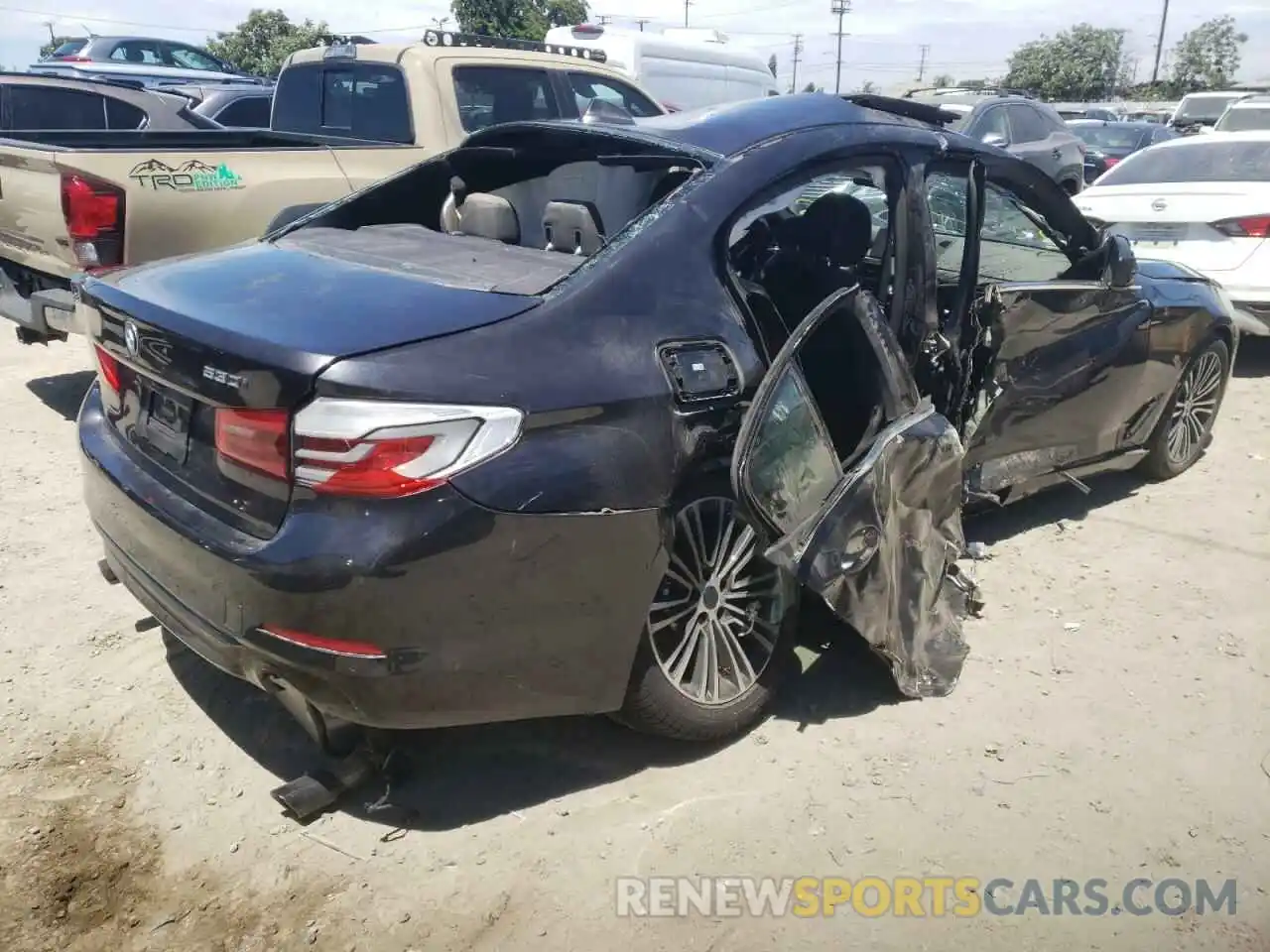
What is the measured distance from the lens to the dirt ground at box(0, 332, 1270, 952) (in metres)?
2.46

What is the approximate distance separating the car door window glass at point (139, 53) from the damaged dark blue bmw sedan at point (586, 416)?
17.8 metres

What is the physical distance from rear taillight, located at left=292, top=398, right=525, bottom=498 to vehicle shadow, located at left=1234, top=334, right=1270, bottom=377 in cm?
692

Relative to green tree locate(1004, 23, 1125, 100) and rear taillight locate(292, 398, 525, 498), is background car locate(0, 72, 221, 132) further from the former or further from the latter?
green tree locate(1004, 23, 1125, 100)

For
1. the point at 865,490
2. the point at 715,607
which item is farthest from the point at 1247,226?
the point at 715,607

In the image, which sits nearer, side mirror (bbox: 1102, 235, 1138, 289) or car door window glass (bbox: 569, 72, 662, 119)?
side mirror (bbox: 1102, 235, 1138, 289)

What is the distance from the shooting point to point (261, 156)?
579 cm

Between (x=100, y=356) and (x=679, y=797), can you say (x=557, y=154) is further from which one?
(x=679, y=797)

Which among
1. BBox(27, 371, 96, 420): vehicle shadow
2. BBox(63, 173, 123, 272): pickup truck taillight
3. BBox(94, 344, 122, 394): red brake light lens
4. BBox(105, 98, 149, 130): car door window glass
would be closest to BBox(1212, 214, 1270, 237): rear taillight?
BBox(63, 173, 123, 272): pickup truck taillight

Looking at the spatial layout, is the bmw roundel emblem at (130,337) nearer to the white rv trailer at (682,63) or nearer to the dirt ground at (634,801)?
the dirt ground at (634,801)

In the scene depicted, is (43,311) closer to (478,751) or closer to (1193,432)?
(478,751)

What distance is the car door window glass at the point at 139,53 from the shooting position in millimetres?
18562

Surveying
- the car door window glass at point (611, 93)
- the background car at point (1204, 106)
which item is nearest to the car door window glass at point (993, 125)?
the car door window glass at point (611, 93)

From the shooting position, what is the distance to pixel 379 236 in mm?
3521

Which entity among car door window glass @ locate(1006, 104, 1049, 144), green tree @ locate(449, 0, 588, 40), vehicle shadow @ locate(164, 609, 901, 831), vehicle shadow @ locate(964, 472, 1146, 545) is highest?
green tree @ locate(449, 0, 588, 40)
